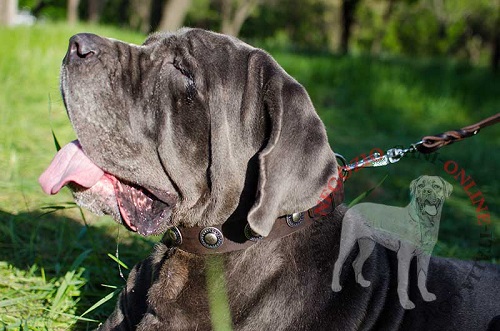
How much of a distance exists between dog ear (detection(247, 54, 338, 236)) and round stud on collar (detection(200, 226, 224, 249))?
294 millimetres

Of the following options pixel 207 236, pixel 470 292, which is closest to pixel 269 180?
pixel 207 236

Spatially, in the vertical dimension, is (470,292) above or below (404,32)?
above

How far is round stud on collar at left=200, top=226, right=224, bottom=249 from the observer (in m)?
2.74

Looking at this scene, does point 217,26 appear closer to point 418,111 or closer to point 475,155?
point 418,111

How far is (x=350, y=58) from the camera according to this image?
14.7 m

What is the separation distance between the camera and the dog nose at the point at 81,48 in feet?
8.73

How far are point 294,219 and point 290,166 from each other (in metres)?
0.28

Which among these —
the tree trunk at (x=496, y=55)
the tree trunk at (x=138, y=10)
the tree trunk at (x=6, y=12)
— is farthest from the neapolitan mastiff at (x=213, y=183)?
the tree trunk at (x=138, y=10)

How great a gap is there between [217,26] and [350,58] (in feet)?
75.3

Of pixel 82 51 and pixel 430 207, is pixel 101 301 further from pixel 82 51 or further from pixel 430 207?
pixel 430 207

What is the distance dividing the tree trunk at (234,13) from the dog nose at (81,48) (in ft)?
97.9

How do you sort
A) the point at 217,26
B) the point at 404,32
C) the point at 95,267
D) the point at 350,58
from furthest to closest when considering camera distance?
the point at 217,26, the point at 404,32, the point at 350,58, the point at 95,267

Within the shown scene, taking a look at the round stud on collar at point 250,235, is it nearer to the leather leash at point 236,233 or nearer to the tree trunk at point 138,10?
the leather leash at point 236,233

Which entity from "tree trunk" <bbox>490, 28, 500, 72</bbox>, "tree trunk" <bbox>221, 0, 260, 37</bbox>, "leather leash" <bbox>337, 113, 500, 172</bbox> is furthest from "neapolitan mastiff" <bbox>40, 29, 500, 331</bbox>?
"tree trunk" <bbox>221, 0, 260, 37</bbox>
